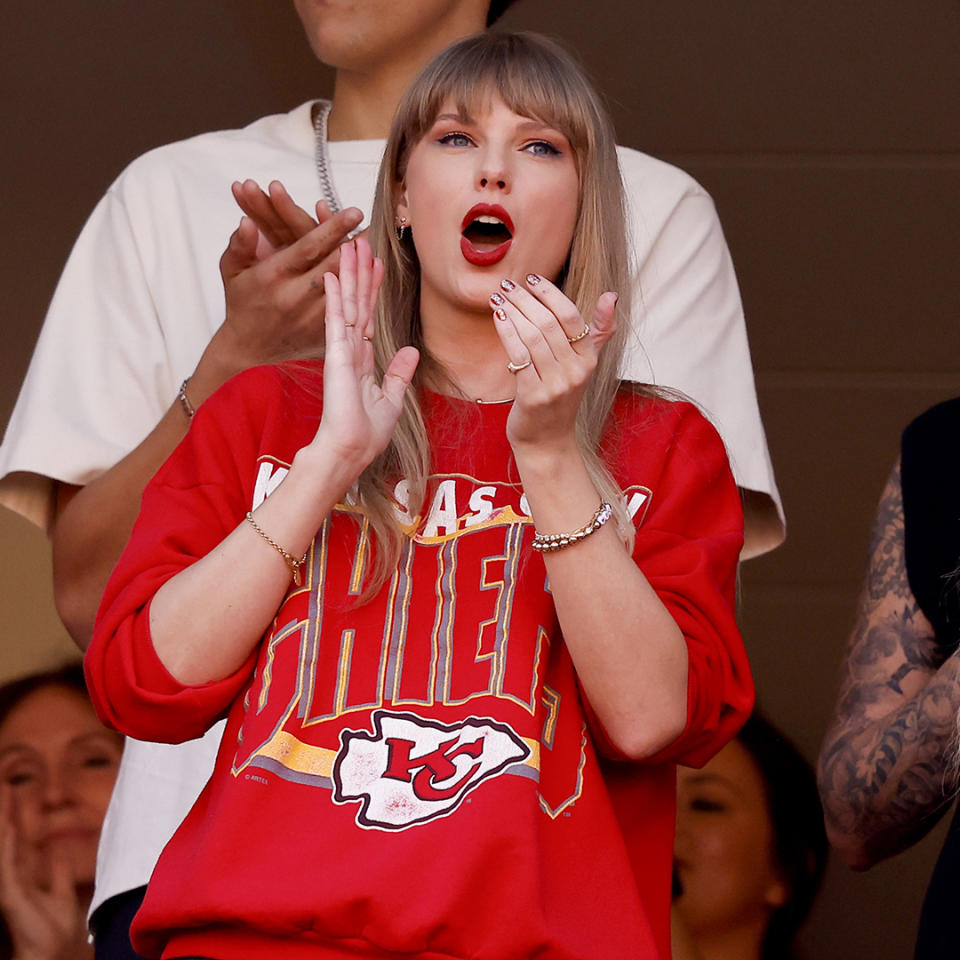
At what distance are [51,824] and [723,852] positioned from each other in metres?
1.23

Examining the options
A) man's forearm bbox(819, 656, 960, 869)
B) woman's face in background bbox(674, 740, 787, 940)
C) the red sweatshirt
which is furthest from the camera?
woman's face in background bbox(674, 740, 787, 940)

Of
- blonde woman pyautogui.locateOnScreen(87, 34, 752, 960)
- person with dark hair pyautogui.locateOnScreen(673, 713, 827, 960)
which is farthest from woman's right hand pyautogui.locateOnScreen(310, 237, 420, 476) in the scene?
person with dark hair pyautogui.locateOnScreen(673, 713, 827, 960)

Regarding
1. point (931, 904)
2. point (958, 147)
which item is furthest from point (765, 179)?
point (931, 904)

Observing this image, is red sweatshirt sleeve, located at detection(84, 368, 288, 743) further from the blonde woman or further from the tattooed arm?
the tattooed arm

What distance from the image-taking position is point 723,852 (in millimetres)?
3186

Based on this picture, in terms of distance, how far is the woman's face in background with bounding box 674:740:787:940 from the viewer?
124 inches

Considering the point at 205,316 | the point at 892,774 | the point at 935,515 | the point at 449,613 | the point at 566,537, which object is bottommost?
the point at 892,774

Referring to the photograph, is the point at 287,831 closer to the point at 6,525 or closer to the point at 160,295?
the point at 160,295

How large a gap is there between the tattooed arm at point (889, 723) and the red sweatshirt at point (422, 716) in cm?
38

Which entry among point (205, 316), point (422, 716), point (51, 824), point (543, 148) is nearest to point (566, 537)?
point (422, 716)

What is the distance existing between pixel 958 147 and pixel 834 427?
0.62 m

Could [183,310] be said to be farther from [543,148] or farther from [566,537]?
[566,537]

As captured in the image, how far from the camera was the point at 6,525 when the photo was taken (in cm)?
366

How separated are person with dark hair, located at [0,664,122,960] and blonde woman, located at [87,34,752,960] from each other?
1.67 meters
